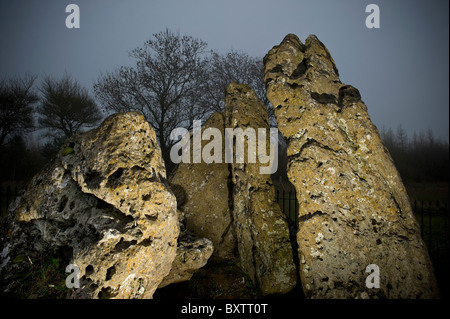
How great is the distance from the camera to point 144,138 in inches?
138

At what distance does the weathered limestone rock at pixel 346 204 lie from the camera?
10.7 feet

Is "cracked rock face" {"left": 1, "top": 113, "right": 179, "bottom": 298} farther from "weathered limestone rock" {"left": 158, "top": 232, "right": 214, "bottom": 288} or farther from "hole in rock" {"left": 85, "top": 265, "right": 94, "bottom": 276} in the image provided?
"weathered limestone rock" {"left": 158, "top": 232, "right": 214, "bottom": 288}

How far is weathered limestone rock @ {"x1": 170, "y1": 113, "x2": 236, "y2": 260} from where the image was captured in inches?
200

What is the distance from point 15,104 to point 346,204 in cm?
2159

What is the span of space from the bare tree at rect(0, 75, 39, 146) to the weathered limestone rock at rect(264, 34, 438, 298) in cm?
2013

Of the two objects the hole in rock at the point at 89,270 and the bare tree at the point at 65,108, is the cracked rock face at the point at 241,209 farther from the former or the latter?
the bare tree at the point at 65,108

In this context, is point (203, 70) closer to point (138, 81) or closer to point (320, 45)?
point (138, 81)

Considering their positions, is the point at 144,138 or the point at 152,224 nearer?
the point at 152,224

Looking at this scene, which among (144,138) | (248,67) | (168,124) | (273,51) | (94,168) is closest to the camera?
(94,168)

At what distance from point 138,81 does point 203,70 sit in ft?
15.1

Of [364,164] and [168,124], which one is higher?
[168,124]

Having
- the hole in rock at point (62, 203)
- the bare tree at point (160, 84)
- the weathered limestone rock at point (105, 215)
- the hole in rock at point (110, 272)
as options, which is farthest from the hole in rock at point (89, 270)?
the bare tree at point (160, 84)
